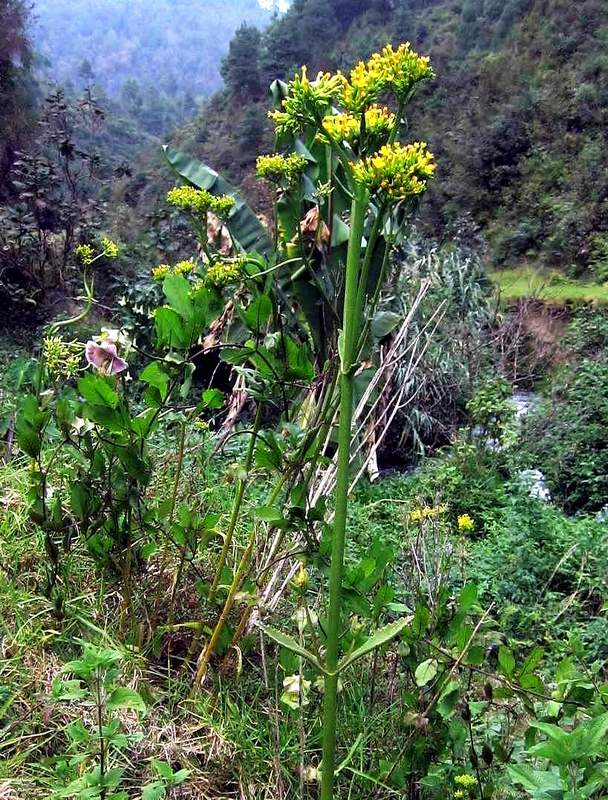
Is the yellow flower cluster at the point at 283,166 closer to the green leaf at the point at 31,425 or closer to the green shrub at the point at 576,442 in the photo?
the green leaf at the point at 31,425

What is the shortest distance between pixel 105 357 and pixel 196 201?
39cm

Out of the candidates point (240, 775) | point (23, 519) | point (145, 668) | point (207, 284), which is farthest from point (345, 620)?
point (23, 519)

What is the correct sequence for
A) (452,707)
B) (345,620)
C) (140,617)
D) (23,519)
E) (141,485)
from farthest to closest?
(23,519) < (140,617) < (141,485) < (345,620) < (452,707)

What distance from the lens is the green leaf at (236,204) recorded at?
351 cm

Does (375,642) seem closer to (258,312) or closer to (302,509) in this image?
(302,509)

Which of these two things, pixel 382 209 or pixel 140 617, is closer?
pixel 382 209

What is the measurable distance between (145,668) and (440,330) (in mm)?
4814

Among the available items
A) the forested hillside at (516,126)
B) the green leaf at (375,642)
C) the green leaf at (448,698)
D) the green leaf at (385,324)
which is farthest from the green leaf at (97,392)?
the forested hillside at (516,126)

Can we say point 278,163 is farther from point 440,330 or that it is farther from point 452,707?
point 440,330

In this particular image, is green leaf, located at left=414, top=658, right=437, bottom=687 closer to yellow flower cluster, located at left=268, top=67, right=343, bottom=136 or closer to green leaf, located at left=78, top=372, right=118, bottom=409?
green leaf, located at left=78, top=372, right=118, bottom=409

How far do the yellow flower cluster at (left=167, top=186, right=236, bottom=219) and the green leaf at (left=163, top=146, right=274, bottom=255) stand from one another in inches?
79.2

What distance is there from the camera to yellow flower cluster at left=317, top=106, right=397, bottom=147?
0.89 meters

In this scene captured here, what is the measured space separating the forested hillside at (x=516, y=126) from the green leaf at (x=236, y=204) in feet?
23.9

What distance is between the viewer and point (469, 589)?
1145 mm
